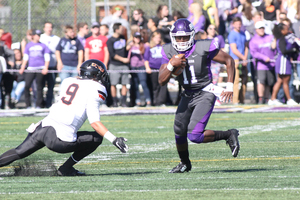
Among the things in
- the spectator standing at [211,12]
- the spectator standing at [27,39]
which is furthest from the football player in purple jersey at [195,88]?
the spectator standing at [27,39]

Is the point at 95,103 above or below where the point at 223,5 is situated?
below

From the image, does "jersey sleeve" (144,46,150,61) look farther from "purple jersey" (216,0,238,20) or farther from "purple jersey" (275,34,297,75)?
"purple jersey" (275,34,297,75)

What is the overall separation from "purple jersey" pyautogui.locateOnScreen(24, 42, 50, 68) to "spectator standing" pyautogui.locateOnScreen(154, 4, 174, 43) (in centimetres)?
313

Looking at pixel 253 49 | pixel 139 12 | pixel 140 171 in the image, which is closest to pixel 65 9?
pixel 139 12

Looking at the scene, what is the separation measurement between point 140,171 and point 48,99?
344 inches

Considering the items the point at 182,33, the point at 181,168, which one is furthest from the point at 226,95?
the point at 181,168

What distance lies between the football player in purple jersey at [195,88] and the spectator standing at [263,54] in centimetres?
790

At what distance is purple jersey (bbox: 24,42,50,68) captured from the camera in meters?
14.0

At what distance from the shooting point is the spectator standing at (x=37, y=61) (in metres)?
14.0

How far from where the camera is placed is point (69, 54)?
14.1 m

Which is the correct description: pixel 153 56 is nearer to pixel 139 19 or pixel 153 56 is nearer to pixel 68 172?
pixel 139 19

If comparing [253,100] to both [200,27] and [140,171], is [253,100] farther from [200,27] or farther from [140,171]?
Answer: [140,171]

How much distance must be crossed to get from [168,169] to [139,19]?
30.8ft

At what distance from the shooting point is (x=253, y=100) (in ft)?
51.8
